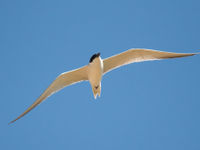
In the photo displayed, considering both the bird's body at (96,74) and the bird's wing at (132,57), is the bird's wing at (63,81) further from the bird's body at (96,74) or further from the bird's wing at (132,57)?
the bird's wing at (132,57)

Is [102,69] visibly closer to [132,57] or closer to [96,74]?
[96,74]

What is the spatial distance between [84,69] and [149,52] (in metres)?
2.46

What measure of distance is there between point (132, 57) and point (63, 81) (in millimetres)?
2730

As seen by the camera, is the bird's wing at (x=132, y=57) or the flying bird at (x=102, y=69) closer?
the flying bird at (x=102, y=69)

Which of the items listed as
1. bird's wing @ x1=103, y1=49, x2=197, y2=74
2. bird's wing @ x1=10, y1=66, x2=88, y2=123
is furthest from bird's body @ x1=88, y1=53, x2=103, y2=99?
bird's wing @ x1=103, y1=49, x2=197, y2=74

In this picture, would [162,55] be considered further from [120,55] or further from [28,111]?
[28,111]

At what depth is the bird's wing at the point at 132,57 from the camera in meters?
11.2

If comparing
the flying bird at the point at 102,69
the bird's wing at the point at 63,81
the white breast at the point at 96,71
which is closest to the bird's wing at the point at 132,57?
the flying bird at the point at 102,69

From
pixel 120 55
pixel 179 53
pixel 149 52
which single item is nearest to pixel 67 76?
pixel 120 55

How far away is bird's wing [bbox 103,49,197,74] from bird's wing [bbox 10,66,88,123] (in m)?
0.90

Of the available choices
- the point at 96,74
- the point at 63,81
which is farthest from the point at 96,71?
the point at 63,81

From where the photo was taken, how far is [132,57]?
11.5 metres

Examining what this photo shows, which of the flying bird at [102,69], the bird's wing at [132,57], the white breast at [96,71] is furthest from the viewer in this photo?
the bird's wing at [132,57]

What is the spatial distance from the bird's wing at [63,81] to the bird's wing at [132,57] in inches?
Result: 35.4
